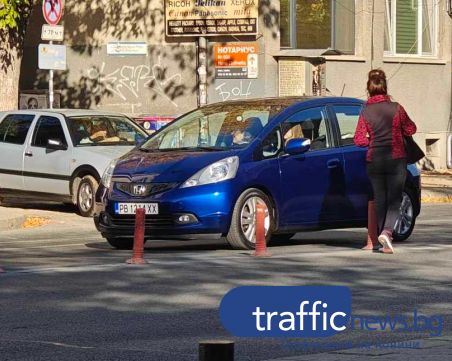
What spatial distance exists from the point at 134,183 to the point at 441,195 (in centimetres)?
1219

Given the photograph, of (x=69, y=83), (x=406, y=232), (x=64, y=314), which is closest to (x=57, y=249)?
(x=406, y=232)

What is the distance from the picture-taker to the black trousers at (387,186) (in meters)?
13.6

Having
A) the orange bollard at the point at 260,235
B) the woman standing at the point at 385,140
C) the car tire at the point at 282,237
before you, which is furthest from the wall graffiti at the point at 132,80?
the orange bollard at the point at 260,235

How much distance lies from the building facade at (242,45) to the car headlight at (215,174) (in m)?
14.5

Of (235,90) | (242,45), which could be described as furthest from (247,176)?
(242,45)

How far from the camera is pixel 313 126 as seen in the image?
1485 centimetres

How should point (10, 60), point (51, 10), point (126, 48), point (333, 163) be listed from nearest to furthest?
point (333, 163), point (51, 10), point (10, 60), point (126, 48)

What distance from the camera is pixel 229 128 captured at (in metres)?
14.5

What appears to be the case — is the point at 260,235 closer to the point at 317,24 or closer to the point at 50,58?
the point at 50,58

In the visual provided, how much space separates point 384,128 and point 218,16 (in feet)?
50.3

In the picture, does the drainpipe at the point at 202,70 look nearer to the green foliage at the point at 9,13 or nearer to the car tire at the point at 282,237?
the green foliage at the point at 9,13

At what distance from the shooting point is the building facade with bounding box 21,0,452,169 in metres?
28.6

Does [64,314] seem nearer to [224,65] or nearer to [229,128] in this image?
[229,128]

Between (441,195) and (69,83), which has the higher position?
(69,83)
